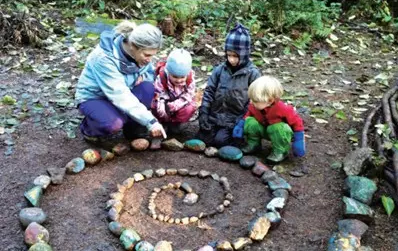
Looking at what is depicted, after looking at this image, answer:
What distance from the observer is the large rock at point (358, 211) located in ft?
11.4

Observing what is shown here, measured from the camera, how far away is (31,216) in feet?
11.2

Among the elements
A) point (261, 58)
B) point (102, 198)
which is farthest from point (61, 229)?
point (261, 58)

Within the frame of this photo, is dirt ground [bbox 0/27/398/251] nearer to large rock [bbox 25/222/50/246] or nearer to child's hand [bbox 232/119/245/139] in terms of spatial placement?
large rock [bbox 25/222/50/246]

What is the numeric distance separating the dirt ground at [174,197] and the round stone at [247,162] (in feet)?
0.18

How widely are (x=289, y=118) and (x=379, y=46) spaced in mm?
4291

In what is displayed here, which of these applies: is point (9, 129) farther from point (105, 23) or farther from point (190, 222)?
point (105, 23)

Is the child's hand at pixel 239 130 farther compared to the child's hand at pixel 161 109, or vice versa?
the child's hand at pixel 161 109

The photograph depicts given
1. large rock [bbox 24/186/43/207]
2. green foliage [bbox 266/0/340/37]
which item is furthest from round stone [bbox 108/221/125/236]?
green foliage [bbox 266/0/340/37]

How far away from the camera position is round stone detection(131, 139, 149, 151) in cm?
446

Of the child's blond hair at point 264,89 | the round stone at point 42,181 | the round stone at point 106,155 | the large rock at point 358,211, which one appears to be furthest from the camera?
the round stone at point 106,155

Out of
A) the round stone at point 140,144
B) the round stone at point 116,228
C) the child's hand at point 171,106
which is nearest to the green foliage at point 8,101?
the round stone at point 140,144

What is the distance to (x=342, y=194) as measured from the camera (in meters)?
3.94

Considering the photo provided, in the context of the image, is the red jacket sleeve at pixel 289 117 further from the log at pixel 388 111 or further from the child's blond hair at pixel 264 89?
the log at pixel 388 111

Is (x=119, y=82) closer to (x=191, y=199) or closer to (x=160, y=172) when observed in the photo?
(x=160, y=172)
